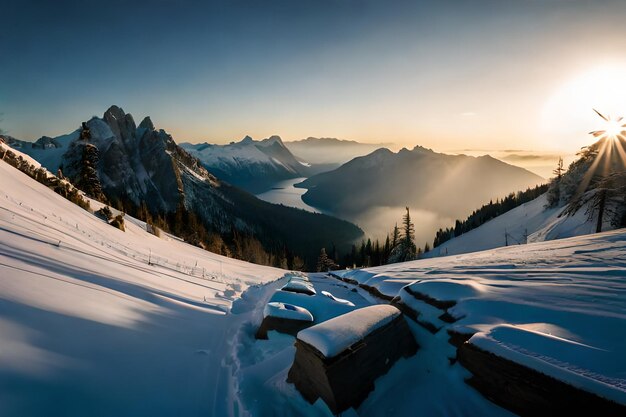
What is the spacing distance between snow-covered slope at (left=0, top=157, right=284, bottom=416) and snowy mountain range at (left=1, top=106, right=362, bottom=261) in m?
123

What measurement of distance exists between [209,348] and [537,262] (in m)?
12.8

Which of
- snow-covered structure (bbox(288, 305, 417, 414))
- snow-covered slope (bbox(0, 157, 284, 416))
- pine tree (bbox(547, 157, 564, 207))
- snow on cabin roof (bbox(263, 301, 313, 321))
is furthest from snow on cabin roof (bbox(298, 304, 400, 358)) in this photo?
pine tree (bbox(547, 157, 564, 207))

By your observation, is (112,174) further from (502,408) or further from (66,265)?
(502,408)

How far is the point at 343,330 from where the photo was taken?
18.7ft

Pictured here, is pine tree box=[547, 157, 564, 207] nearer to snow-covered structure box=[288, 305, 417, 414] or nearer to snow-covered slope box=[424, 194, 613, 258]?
snow-covered slope box=[424, 194, 613, 258]

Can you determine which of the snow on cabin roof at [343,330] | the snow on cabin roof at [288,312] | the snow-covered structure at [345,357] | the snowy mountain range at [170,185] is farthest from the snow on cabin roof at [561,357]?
the snowy mountain range at [170,185]

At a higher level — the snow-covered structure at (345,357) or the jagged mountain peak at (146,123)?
the jagged mountain peak at (146,123)

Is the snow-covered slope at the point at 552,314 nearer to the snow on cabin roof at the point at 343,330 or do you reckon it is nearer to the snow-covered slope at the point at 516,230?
the snow on cabin roof at the point at 343,330

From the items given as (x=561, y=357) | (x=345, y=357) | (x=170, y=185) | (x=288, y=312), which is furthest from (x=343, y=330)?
(x=170, y=185)

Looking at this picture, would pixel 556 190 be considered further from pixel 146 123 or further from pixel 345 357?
pixel 146 123

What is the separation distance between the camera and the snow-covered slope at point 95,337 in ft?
13.8

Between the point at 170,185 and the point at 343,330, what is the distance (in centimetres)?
16695

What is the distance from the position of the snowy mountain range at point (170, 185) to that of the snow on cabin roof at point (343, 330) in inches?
5006

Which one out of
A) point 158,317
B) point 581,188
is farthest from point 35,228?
point 581,188
